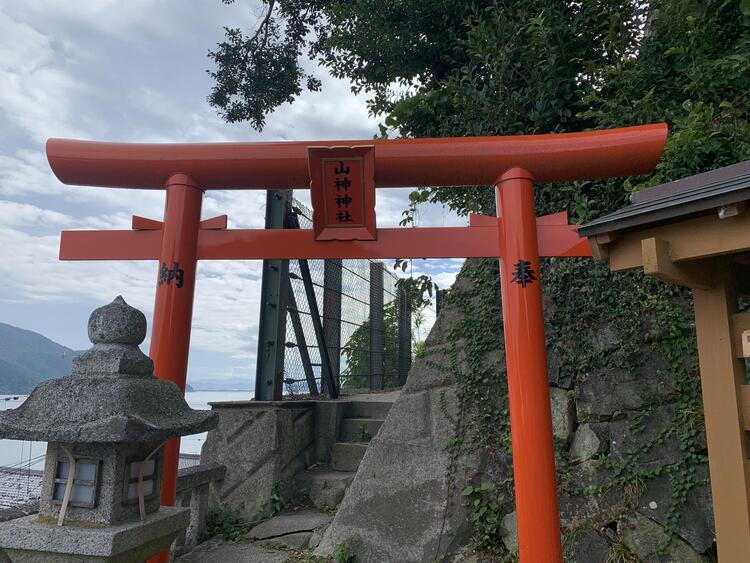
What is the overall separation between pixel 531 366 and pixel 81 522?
8.80ft

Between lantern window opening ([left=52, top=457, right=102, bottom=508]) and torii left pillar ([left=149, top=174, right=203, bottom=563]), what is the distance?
991mm

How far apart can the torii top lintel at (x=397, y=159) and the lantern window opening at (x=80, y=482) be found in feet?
7.14

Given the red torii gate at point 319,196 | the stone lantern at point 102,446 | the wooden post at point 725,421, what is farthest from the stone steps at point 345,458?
the wooden post at point 725,421

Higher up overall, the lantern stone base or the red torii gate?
the red torii gate

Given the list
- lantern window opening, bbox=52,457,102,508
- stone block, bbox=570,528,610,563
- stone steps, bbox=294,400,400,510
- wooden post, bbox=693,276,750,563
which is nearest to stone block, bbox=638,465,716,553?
stone block, bbox=570,528,610,563

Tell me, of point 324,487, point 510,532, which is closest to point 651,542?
point 510,532

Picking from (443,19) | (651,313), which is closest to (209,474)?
(651,313)

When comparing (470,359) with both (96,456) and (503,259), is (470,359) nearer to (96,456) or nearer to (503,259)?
(503,259)

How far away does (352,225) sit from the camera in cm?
375

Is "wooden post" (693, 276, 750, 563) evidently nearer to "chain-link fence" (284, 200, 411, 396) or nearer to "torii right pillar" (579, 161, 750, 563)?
"torii right pillar" (579, 161, 750, 563)

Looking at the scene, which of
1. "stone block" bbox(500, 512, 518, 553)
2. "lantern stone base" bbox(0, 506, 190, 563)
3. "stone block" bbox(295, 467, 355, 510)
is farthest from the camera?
"stone block" bbox(295, 467, 355, 510)

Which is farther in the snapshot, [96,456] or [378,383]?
[378,383]

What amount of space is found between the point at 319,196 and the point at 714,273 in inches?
100

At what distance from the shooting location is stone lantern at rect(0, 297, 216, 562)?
2.19 meters
